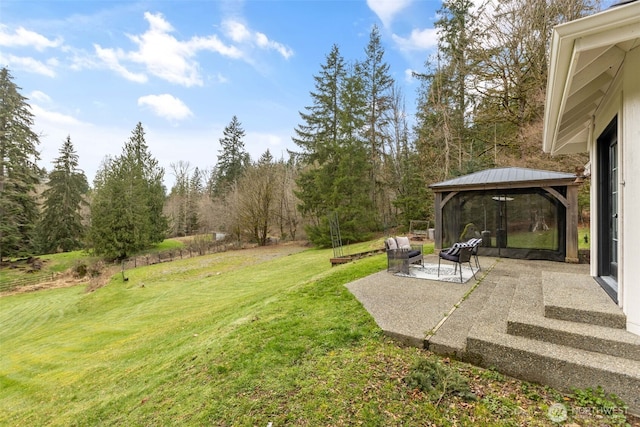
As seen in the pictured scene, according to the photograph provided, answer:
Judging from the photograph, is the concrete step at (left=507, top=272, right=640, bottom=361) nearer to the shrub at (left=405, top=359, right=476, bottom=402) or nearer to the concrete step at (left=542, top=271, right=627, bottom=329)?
the concrete step at (left=542, top=271, right=627, bottom=329)

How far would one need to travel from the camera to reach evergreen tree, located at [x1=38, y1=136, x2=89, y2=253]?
70.3 feet

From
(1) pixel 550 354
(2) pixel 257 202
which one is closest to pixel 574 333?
(1) pixel 550 354

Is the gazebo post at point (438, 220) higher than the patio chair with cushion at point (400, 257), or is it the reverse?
the gazebo post at point (438, 220)

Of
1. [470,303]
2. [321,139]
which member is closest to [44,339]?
[470,303]

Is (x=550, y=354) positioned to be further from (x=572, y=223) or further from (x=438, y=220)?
(x=438, y=220)

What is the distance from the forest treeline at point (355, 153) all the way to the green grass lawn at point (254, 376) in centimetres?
981

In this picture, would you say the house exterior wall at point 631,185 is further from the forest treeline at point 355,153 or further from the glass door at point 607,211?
Answer: the forest treeline at point 355,153

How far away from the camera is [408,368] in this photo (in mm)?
2498

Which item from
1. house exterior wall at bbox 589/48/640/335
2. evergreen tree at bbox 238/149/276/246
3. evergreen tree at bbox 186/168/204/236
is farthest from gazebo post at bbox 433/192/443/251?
evergreen tree at bbox 186/168/204/236

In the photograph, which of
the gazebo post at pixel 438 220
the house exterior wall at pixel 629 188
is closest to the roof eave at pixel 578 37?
the house exterior wall at pixel 629 188

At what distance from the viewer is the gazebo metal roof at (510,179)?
6.98m

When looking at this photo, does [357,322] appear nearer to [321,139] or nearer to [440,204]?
[440,204]

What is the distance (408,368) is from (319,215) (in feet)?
55.0
